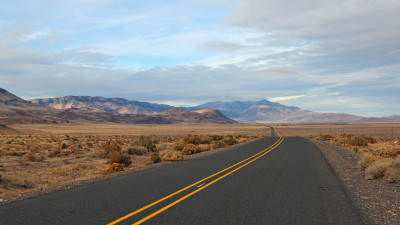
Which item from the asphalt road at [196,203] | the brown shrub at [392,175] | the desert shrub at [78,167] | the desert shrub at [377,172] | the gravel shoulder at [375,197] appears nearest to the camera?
the asphalt road at [196,203]

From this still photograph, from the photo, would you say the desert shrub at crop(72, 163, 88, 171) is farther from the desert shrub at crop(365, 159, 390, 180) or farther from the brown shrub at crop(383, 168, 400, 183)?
the brown shrub at crop(383, 168, 400, 183)

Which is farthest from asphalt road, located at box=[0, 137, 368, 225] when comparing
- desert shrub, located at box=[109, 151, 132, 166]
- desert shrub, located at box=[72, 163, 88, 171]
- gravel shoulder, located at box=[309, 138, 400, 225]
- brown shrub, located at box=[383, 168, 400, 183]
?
desert shrub, located at box=[109, 151, 132, 166]

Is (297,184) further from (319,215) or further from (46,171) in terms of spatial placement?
(46,171)

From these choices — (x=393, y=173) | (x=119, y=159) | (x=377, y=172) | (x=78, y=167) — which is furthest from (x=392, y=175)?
(x=78, y=167)

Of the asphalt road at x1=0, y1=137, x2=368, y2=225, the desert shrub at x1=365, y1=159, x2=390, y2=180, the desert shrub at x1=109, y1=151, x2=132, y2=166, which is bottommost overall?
the desert shrub at x1=109, y1=151, x2=132, y2=166

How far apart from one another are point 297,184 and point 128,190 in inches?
229

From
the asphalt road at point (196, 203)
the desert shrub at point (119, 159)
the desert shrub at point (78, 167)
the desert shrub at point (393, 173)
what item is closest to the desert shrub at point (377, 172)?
the desert shrub at point (393, 173)

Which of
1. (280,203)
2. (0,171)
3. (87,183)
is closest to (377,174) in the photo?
(280,203)

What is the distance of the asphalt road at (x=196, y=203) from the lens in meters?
7.07

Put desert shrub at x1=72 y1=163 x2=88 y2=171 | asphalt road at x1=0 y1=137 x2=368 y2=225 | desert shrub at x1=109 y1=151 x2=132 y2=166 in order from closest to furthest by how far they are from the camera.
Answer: asphalt road at x1=0 y1=137 x2=368 y2=225 < desert shrub at x1=72 y1=163 x2=88 y2=171 < desert shrub at x1=109 y1=151 x2=132 y2=166

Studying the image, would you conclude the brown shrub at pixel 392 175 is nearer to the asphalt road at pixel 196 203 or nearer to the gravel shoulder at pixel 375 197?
the gravel shoulder at pixel 375 197

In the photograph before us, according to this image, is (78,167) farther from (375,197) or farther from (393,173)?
(393,173)

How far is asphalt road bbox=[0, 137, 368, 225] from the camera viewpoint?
7.07 meters

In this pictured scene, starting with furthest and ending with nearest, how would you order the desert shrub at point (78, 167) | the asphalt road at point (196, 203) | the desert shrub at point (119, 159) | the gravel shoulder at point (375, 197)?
the desert shrub at point (119, 159) → the desert shrub at point (78, 167) → the gravel shoulder at point (375, 197) → the asphalt road at point (196, 203)
